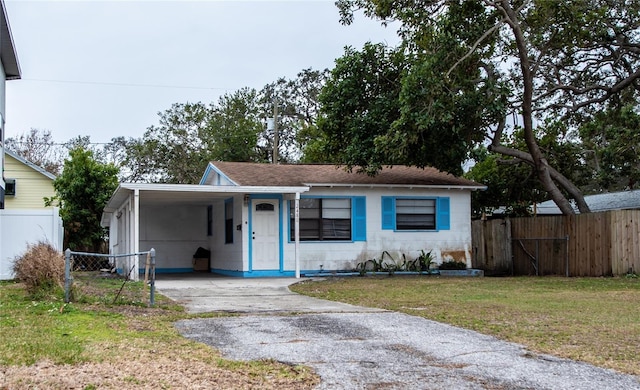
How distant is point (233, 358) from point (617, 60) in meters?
18.8

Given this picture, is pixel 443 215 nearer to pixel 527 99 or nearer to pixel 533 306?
pixel 527 99

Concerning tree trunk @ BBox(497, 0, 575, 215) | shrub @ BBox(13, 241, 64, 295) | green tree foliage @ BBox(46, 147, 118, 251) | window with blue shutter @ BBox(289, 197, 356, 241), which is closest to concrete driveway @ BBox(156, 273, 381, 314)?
shrub @ BBox(13, 241, 64, 295)

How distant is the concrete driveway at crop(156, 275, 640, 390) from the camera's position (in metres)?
6.08

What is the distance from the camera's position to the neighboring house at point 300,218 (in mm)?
19047

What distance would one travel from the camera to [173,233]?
74.3 ft

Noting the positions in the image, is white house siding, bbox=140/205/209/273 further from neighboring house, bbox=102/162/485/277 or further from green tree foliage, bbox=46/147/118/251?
green tree foliage, bbox=46/147/118/251

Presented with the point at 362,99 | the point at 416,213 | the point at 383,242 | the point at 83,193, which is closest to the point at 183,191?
the point at 383,242

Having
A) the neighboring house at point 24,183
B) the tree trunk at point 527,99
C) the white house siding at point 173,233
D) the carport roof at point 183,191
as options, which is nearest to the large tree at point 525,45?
the tree trunk at point 527,99

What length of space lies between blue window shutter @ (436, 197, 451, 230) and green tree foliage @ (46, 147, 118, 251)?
12.4 m

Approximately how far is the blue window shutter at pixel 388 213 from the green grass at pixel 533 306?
1858 millimetres

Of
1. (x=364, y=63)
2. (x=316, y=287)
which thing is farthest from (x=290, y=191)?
(x=364, y=63)

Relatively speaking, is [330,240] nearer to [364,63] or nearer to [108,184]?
[364,63]

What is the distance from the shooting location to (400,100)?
18.7m

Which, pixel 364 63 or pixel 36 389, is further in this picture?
pixel 364 63
